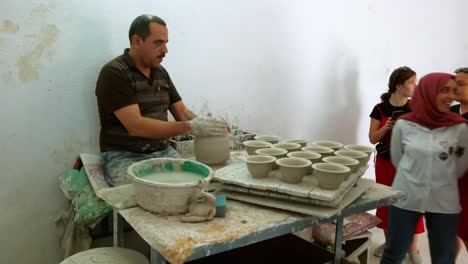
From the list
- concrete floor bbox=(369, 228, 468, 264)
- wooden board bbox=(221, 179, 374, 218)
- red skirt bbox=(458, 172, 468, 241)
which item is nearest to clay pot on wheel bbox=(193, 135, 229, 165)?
wooden board bbox=(221, 179, 374, 218)

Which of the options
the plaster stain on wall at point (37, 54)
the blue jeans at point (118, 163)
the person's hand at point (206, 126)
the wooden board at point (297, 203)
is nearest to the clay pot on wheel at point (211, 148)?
the person's hand at point (206, 126)

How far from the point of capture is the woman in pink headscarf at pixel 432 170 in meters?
1.83

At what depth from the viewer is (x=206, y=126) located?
186 cm

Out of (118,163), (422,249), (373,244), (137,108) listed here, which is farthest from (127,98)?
(422,249)

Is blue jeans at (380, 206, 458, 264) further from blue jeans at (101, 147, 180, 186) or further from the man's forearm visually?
blue jeans at (101, 147, 180, 186)

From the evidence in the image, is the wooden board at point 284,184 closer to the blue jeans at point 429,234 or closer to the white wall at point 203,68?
the blue jeans at point 429,234

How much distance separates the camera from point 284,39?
277 centimetres

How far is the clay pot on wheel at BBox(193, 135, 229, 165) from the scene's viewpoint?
1889mm

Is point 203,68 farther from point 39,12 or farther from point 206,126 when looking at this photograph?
point 39,12

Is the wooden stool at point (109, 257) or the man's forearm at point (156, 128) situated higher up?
the man's forearm at point (156, 128)

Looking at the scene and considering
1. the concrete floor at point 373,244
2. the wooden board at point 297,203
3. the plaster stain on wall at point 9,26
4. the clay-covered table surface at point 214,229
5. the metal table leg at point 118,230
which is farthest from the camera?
the concrete floor at point 373,244

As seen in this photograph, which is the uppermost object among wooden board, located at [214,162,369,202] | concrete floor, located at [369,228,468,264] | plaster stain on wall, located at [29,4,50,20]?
plaster stain on wall, located at [29,4,50,20]

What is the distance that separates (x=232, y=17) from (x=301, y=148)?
44.7 inches

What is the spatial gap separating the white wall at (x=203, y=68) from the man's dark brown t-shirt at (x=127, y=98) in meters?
0.19
